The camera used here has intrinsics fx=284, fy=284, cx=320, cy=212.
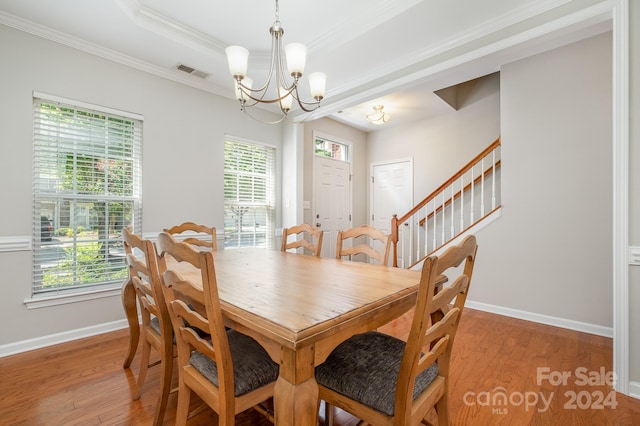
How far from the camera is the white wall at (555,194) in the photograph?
266 centimetres

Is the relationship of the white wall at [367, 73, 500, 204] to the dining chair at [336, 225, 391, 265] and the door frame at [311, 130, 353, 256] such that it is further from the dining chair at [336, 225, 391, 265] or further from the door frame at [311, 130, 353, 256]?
the dining chair at [336, 225, 391, 265]

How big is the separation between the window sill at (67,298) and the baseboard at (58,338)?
26cm

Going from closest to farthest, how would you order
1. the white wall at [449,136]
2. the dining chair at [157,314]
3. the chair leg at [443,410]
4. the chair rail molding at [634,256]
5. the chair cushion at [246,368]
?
the chair cushion at [246,368]
the chair leg at [443,410]
the dining chair at [157,314]
the chair rail molding at [634,256]
the white wall at [449,136]

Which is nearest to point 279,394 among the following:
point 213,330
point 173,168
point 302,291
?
point 213,330

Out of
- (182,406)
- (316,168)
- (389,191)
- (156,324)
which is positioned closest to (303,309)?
(182,406)

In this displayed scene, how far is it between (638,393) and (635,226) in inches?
39.7

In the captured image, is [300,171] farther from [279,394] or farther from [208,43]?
[279,394]

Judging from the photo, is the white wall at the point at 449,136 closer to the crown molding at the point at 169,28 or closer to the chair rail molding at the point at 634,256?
the chair rail molding at the point at 634,256

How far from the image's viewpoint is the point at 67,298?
2484 millimetres

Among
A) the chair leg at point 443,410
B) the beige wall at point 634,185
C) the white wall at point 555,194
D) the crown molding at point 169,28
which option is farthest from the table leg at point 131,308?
the white wall at point 555,194

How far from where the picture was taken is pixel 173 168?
314 cm

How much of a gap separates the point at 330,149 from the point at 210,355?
4.39 metres

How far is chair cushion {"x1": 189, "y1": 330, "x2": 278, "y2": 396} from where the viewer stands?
3.60 ft

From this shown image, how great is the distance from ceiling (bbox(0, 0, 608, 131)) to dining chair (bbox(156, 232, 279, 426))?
221 cm
